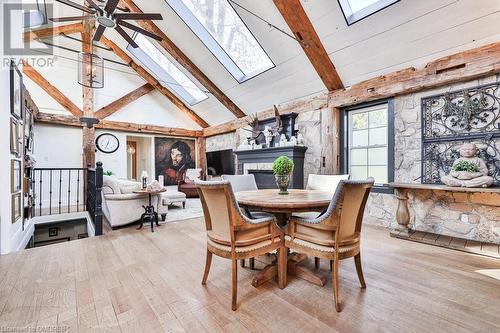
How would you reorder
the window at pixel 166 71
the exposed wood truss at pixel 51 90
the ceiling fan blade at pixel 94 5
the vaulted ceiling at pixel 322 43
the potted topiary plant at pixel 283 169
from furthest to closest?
the window at pixel 166 71 → the exposed wood truss at pixel 51 90 → the vaulted ceiling at pixel 322 43 → the ceiling fan blade at pixel 94 5 → the potted topiary plant at pixel 283 169

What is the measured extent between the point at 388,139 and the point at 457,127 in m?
0.85

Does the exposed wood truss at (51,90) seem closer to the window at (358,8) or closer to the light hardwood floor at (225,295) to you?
the light hardwood floor at (225,295)

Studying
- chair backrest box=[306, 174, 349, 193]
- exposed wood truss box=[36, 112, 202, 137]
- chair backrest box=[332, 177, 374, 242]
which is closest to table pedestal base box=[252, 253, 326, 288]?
chair backrest box=[332, 177, 374, 242]

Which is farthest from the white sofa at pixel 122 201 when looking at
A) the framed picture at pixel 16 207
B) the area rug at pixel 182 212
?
the framed picture at pixel 16 207

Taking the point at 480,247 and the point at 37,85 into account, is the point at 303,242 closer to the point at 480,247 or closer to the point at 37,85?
the point at 480,247

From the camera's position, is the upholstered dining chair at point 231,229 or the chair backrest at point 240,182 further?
the chair backrest at point 240,182

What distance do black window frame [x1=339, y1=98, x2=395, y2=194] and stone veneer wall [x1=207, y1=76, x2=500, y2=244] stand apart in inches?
2.3

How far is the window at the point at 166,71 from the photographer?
A: 5.84m

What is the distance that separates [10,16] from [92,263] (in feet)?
10.3

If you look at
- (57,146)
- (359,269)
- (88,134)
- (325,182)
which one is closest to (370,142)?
(325,182)

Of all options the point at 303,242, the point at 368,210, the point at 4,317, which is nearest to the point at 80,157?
the point at 4,317

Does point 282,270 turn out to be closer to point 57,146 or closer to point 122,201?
point 122,201

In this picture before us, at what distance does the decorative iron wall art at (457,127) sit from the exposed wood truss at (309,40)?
145 cm

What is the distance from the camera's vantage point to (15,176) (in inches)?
118
